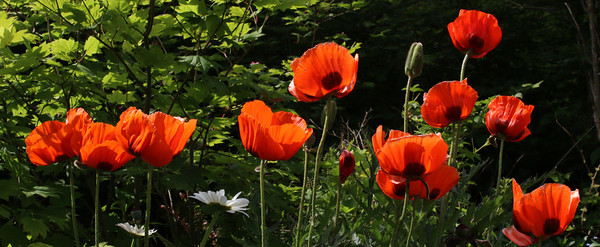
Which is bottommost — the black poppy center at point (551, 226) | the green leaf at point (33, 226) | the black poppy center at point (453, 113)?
the green leaf at point (33, 226)

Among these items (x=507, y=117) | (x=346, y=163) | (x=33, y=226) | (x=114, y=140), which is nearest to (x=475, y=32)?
(x=507, y=117)

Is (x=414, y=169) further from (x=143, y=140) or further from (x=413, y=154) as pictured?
(x=143, y=140)

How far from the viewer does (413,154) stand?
3.10 feet

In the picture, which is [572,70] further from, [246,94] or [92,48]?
[92,48]

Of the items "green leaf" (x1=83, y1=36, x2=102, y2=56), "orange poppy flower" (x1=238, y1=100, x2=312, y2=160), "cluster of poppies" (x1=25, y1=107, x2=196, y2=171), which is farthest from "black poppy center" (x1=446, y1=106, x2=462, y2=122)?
"green leaf" (x1=83, y1=36, x2=102, y2=56)

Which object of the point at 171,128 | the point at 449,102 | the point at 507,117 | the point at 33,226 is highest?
the point at 171,128

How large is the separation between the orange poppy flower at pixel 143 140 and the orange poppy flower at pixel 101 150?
23 millimetres

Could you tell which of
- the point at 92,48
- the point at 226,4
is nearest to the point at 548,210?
the point at 226,4

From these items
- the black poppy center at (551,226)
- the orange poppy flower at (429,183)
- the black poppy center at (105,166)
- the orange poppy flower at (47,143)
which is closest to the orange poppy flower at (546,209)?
the black poppy center at (551,226)

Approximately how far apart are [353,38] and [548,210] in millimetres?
5772

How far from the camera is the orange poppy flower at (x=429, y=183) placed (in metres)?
0.99

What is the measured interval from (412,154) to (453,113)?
0.98ft

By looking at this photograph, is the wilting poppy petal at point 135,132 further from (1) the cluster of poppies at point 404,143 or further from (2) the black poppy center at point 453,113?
(2) the black poppy center at point 453,113

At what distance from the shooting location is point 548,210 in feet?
3.11
